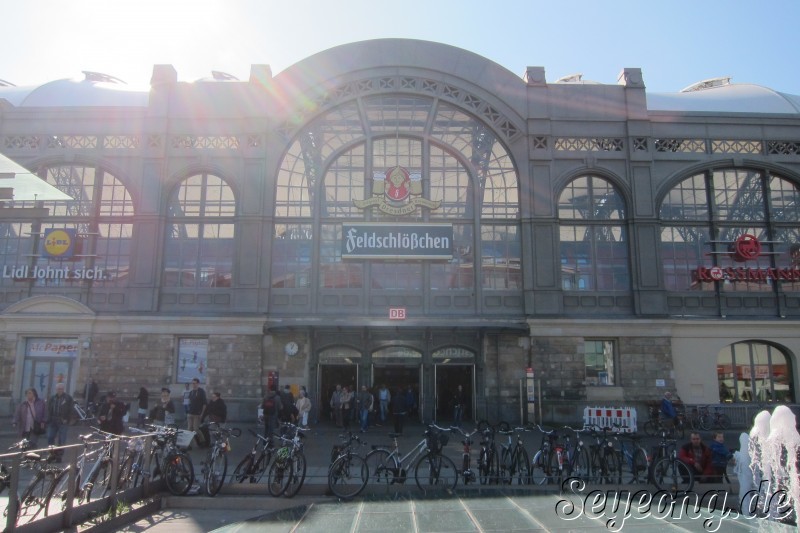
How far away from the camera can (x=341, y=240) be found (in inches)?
1094

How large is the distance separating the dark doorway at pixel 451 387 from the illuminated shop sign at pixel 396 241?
519 centimetres

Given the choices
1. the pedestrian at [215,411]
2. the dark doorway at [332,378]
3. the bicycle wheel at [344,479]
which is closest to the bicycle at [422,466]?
the bicycle wheel at [344,479]

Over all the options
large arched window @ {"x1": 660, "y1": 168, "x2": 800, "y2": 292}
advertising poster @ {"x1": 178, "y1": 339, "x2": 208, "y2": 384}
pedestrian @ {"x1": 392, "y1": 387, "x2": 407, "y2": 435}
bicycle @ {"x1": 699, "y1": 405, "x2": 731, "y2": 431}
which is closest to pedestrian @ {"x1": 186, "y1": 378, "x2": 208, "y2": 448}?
advertising poster @ {"x1": 178, "y1": 339, "x2": 208, "y2": 384}

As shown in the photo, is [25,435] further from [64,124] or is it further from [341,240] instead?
[64,124]

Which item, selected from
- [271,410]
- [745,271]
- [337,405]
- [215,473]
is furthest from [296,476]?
[745,271]

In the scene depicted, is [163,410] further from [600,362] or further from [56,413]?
[600,362]

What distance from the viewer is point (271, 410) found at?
20.3 meters

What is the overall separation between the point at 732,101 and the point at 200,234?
28290mm

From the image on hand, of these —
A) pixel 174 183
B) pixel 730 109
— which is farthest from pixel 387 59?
pixel 730 109

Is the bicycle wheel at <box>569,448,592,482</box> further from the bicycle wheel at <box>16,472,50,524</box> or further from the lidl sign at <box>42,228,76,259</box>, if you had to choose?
the lidl sign at <box>42,228,76,259</box>

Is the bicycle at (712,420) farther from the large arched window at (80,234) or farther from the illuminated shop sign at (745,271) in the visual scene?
the large arched window at (80,234)

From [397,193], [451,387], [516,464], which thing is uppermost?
[397,193]

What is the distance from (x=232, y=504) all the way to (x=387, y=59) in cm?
2298

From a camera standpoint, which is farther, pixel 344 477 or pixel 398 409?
pixel 398 409
